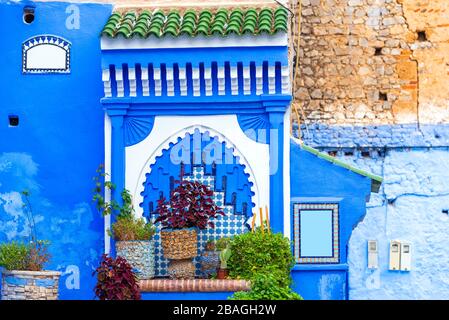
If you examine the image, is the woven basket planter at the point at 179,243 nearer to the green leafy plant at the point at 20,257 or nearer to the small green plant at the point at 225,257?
the small green plant at the point at 225,257

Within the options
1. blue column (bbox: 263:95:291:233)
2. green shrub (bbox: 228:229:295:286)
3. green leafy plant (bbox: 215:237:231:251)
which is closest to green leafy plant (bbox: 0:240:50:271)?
green leafy plant (bbox: 215:237:231:251)

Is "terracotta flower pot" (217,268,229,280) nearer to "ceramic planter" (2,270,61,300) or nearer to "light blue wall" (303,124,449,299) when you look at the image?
"ceramic planter" (2,270,61,300)

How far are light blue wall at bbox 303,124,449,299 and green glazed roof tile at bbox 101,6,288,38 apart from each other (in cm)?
430

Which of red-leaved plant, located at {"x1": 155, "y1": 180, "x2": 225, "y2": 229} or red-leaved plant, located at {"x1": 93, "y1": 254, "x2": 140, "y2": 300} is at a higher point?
red-leaved plant, located at {"x1": 155, "y1": 180, "x2": 225, "y2": 229}

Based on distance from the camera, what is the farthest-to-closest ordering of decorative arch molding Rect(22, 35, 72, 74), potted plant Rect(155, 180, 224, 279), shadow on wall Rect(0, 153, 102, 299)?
decorative arch molding Rect(22, 35, 72, 74), shadow on wall Rect(0, 153, 102, 299), potted plant Rect(155, 180, 224, 279)

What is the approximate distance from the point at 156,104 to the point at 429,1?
6126 millimetres

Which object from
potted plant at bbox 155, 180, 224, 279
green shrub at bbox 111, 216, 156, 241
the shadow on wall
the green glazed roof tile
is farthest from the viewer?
the shadow on wall

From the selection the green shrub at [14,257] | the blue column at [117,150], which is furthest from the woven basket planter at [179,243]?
the green shrub at [14,257]

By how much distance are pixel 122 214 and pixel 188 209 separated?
3.00 feet

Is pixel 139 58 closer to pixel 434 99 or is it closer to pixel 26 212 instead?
pixel 26 212

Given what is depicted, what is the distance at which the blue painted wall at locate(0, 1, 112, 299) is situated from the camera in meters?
22.4

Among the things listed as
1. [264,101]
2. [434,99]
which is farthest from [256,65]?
[434,99]

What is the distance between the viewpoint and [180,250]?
21234 millimetres
